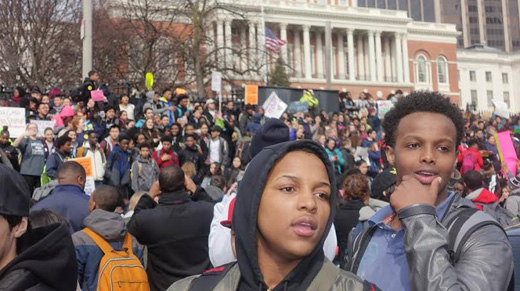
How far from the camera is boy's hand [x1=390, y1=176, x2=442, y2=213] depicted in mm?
2246

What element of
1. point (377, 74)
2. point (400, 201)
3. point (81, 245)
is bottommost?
point (81, 245)

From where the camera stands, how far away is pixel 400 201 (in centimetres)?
227

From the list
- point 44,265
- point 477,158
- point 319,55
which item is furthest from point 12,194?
point 319,55

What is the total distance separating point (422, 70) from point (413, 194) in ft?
283

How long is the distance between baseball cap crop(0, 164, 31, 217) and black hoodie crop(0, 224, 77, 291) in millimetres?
149

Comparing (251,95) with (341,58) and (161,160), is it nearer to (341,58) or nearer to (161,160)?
(161,160)

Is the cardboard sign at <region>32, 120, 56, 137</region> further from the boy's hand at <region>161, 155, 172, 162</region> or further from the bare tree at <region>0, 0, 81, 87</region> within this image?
the bare tree at <region>0, 0, 81, 87</region>

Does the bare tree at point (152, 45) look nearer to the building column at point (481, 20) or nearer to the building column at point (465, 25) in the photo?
the building column at point (465, 25)

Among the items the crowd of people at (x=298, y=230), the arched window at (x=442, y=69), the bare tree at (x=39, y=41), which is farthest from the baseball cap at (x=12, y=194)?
the arched window at (x=442, y=69)

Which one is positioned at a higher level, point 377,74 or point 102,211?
point 377,74

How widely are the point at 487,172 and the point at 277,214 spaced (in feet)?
41.3

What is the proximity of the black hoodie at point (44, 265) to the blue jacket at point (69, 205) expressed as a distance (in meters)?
2.96

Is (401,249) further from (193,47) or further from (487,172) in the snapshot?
(193,47)

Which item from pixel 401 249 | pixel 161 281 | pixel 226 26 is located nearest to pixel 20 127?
pixel 161 281
